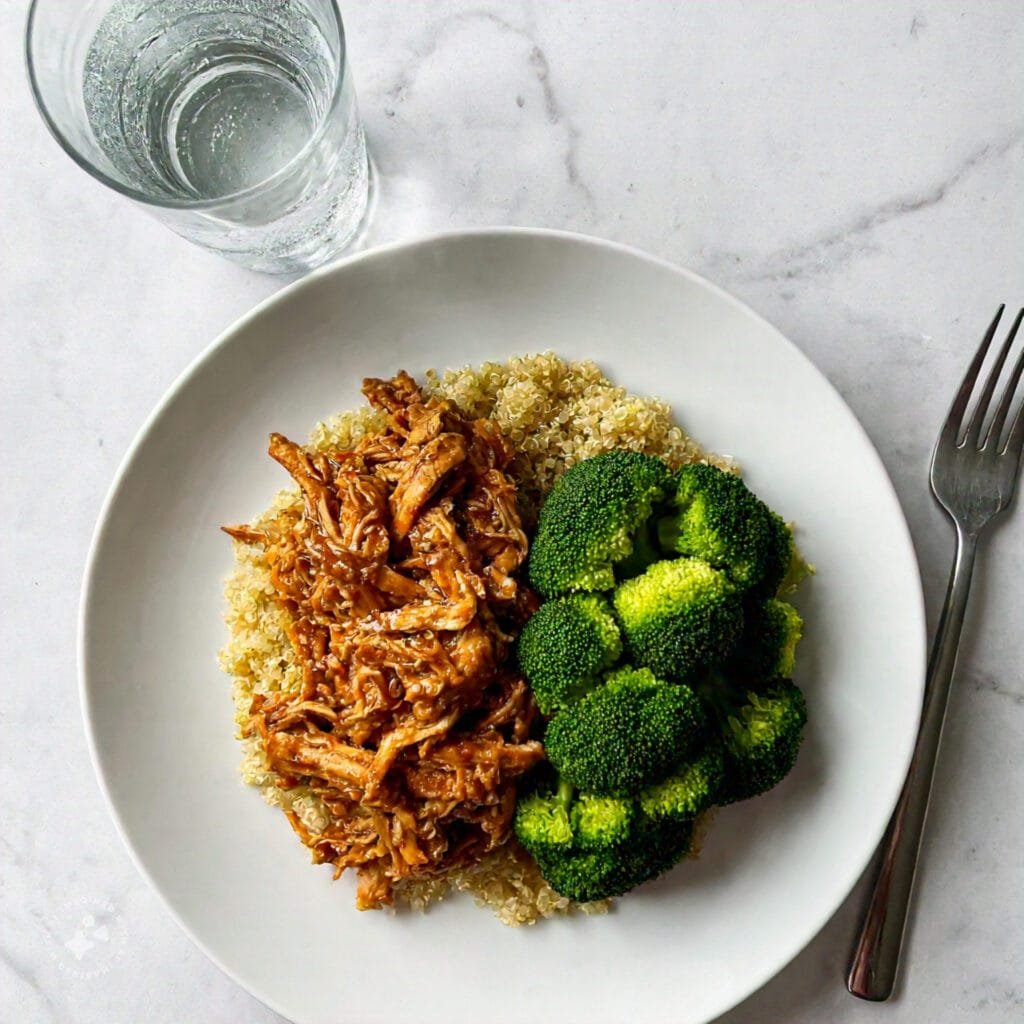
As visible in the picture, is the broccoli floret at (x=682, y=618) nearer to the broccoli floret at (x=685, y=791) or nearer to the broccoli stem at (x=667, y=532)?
the broccoli stem at (x=667, y=532)

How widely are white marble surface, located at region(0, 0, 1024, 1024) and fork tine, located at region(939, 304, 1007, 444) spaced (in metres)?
0.07

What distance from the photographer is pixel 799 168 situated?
2.99m

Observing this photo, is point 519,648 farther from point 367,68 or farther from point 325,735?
point 367,68

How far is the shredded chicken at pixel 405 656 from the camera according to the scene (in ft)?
7.70

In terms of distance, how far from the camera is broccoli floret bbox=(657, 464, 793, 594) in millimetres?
2314

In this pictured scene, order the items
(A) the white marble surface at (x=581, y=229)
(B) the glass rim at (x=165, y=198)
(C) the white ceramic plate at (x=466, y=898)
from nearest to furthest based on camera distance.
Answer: (B) the glass rim at (x=165, y=198) → (C) the white ceramic plate at (x=466, y=898) → (A) the white marble surface at (x=581, y=229)

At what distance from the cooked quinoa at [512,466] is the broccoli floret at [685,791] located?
38 cm

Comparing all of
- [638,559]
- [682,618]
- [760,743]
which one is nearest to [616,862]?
[760,743]

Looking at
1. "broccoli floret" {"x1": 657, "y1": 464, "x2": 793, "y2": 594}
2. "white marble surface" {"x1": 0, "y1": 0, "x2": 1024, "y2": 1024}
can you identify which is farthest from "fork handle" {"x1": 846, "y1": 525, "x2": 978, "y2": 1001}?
"broccoli floret" {"x1": 657, "y1": 464, "x2": 793, "y2": 594}

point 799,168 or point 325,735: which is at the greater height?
point 799,168

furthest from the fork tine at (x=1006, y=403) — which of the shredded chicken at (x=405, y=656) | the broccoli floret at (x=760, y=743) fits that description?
the shredded chicken at (x=405, y=656)

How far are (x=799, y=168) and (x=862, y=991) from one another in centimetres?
240

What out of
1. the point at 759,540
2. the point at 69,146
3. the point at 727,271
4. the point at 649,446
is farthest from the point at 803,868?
the point at 69,146

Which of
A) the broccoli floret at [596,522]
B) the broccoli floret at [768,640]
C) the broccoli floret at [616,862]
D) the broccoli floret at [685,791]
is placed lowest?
the broccoli floret at [616,862]
